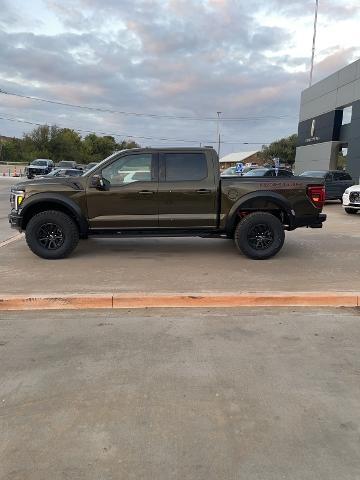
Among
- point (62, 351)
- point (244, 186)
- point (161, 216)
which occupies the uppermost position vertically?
point (244, 186)

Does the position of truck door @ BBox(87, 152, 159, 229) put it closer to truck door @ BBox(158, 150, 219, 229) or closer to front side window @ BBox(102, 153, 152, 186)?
front side window @ BBox(102, 153, 152, 186)

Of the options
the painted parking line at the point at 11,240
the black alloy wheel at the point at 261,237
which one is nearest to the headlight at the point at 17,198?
the painted parking line at the point at 11,240

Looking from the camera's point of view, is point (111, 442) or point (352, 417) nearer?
point (111, 442)

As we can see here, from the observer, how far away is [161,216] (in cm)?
792

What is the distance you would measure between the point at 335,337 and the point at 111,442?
275cm

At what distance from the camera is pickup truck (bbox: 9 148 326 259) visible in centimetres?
782

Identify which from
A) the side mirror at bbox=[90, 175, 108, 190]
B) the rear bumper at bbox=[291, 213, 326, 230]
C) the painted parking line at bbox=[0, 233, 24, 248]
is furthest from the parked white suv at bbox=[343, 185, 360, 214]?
the side mirror at bbox=[90, 175, 108, 190]

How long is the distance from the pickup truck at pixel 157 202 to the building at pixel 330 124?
879 inches

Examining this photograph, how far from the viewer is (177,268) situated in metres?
7.37

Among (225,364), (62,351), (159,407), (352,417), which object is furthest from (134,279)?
(352,417)

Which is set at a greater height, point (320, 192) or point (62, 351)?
point (320, 192)

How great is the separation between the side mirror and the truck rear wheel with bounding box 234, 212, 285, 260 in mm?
2406

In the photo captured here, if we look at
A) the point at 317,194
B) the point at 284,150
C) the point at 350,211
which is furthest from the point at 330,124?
the point at 284,150

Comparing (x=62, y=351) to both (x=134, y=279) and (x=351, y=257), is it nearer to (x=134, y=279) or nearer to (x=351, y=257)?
(x=134, y=279)
